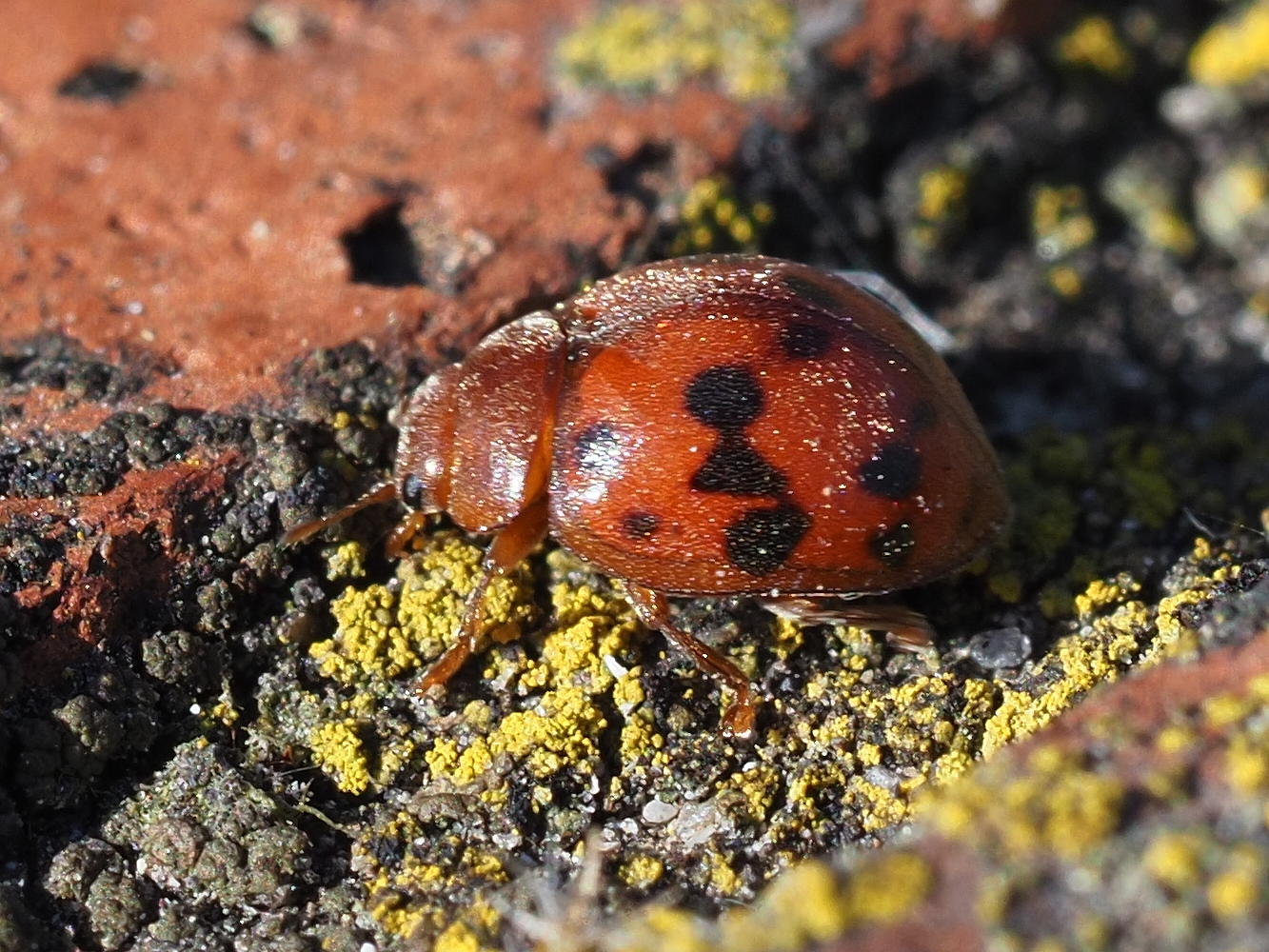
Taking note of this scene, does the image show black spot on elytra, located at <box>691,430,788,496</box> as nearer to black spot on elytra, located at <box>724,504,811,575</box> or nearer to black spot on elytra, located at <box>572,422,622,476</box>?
black spot on elytra, located at <box>724,504,811,575</box>

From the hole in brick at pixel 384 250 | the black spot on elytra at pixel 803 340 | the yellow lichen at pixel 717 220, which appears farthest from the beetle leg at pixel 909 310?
the hole in brick at pixel 384 250

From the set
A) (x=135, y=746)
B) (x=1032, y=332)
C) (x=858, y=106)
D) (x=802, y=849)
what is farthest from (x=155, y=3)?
(x=802, y=849)

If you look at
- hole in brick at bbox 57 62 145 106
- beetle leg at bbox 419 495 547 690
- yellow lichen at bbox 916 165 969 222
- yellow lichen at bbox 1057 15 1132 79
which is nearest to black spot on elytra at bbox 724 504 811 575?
beetle leg at bbox 419 495 547 690

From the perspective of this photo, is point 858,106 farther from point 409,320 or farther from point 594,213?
point 409,320

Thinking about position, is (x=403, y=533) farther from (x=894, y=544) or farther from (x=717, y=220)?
(x=717, y=220)

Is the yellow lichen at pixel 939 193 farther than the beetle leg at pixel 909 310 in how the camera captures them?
Yes

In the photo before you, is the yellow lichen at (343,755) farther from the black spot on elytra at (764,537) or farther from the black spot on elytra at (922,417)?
the black spot on elytra at (922,417)

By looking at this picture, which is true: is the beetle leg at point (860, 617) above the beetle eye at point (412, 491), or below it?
below
